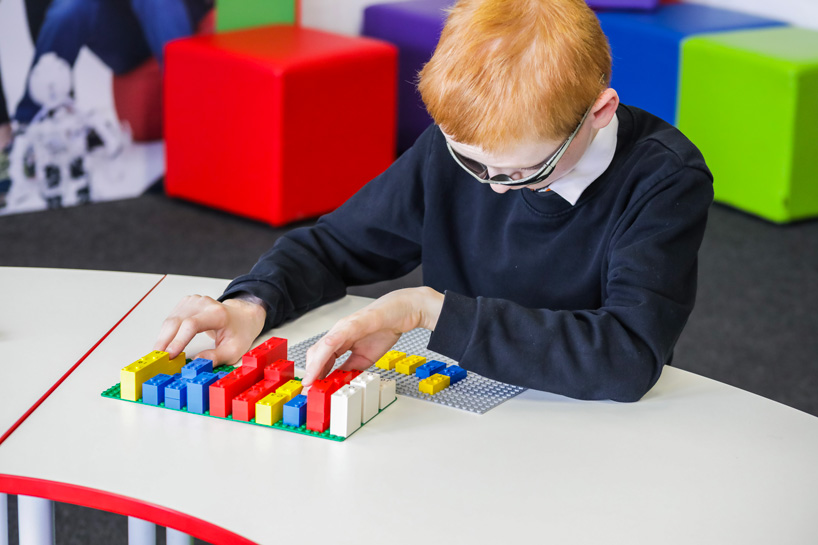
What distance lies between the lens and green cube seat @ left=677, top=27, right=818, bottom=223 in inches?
129

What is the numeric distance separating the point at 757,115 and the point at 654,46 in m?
0.51

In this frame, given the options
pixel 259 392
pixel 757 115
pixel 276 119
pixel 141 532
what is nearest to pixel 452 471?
pixel 259 392

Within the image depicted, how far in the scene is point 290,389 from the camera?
1.01 metres

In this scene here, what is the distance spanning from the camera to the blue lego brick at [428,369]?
1095mm

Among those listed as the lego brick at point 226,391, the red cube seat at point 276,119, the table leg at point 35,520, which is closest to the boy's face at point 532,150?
the lego brick at point 226,391

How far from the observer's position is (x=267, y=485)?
86cm

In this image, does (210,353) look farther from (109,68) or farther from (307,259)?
(109,68)

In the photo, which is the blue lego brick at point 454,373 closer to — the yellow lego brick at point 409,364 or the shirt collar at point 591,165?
the yellow lego brick at point 409,364

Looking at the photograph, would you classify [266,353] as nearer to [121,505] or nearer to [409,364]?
[409,364]

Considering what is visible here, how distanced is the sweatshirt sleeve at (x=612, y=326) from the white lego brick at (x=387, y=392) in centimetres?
6

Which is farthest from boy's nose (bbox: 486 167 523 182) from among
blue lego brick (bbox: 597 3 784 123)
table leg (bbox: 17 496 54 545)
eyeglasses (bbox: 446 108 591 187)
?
blue lego brick (bbox: 597 3 784 123)

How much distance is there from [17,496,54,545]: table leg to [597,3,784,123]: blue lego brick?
117 inches

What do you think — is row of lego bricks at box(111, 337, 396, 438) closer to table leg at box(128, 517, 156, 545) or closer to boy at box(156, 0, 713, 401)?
boy at box(156, 0, 713, 401)

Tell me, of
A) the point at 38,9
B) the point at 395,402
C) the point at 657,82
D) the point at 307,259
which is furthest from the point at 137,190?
the point at 395,402
